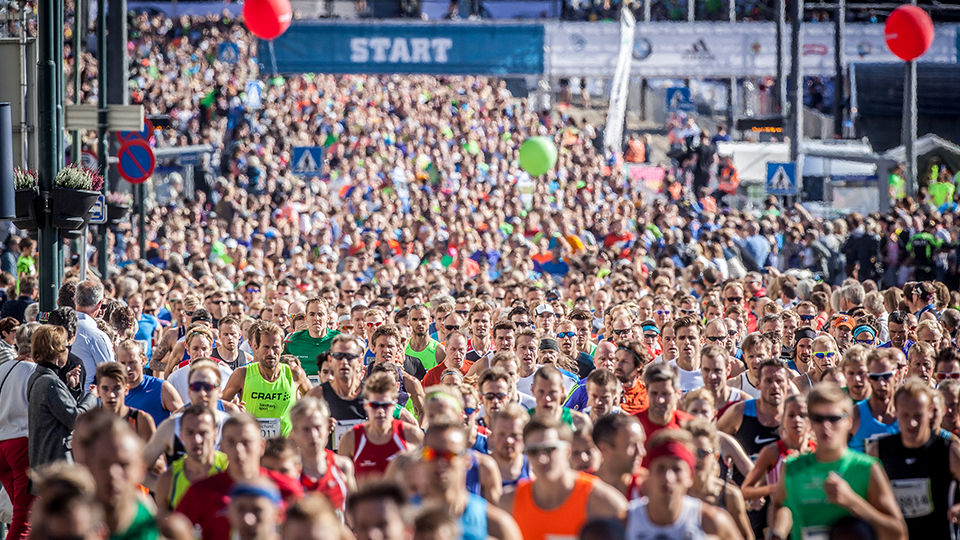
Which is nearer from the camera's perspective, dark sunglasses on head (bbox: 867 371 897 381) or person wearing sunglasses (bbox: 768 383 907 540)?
person wearing sunglasses (bbox: 768 383 907 540)

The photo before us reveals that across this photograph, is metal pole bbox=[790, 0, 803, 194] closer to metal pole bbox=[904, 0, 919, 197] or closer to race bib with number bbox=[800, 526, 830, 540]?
metal pole bbox=[904, 0, 919, 197]

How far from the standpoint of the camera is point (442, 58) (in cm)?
3036

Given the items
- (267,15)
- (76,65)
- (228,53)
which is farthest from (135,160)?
(228,53)

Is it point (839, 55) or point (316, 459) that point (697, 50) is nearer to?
point (839, 55)

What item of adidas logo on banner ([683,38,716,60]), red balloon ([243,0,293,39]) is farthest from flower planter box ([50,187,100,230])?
adidas logo on banner ([683,38,716,60])

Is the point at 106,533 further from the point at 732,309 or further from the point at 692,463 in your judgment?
the point at 732,309

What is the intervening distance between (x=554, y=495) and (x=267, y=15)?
48.5ft

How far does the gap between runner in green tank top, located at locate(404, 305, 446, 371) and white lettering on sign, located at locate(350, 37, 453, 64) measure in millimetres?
18418

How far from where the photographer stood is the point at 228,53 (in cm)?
4053

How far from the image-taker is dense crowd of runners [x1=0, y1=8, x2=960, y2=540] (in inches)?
244

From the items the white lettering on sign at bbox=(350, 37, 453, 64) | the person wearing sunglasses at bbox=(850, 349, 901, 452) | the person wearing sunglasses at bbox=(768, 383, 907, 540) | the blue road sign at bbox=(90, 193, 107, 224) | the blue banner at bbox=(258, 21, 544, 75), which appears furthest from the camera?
the white lettering on sign at bbox=(350, 37, 453, 64)

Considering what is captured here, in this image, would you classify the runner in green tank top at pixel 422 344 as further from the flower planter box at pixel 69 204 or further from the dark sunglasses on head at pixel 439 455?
the dark sunglasses on head at pixel 439 455

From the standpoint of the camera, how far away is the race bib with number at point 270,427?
10.2 m

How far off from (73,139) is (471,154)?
1481 cm
